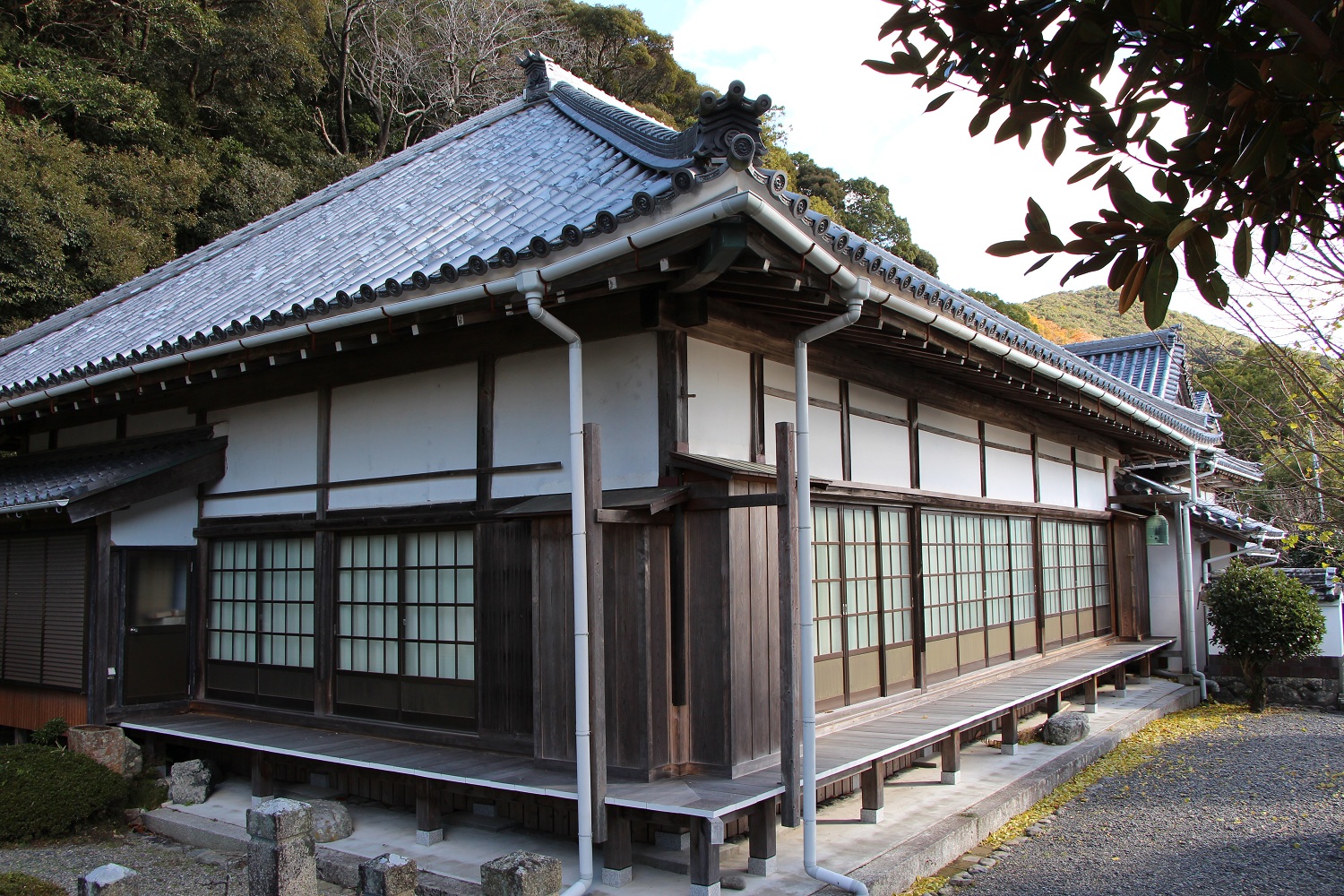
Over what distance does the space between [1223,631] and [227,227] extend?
24.4 m

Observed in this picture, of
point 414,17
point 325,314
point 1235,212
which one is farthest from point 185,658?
point 414,17

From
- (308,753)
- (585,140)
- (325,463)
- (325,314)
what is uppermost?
(585,140)

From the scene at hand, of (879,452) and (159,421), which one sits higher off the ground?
(159,421)

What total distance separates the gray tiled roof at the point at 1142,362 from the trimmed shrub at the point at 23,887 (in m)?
20.7

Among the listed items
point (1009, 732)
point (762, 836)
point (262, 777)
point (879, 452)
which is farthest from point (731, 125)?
point (1009, 732)

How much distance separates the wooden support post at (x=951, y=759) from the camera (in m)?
8.25

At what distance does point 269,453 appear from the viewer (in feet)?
29.7

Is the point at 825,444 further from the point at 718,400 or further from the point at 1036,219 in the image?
the point at 1036,219

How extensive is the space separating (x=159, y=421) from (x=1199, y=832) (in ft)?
36.0

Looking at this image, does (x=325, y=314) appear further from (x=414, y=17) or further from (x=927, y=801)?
(x=414, y=17)

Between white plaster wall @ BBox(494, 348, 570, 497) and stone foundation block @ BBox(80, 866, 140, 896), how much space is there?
3.99m

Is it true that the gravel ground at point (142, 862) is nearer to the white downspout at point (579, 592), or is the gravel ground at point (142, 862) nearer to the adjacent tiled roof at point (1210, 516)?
the white downspout at point (579, 592)

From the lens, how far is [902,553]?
352 inches

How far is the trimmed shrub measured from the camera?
17.4 feet
